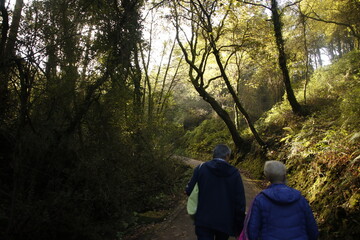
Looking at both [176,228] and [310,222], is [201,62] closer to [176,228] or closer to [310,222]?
[176,228]

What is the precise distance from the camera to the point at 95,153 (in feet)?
19.0

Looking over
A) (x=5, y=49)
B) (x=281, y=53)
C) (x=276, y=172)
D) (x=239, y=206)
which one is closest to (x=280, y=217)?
(x=276, y=172)

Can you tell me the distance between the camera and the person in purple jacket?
8.19 feet

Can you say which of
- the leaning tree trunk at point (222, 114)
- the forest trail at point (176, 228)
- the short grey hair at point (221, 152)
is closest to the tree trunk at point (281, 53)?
the leaning tree trunk at point (222, 114)

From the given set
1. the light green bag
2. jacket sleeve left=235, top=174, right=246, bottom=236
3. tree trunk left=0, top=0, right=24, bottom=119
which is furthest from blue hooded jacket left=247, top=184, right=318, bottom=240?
tree trunk left=0, top=0, right=24, bottom=119

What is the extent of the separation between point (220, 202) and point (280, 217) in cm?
77

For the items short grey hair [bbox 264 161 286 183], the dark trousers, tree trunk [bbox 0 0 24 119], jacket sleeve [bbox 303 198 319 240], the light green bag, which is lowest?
the dark trousers

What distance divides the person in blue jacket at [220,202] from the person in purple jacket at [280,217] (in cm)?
52

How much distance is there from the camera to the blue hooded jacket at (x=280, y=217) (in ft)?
8.19

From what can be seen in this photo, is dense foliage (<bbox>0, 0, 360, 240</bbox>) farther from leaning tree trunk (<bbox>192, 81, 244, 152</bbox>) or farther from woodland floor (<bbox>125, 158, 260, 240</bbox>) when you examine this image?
leaning tree trunk (<bbox>192, 81, 244, 152</bbox>)

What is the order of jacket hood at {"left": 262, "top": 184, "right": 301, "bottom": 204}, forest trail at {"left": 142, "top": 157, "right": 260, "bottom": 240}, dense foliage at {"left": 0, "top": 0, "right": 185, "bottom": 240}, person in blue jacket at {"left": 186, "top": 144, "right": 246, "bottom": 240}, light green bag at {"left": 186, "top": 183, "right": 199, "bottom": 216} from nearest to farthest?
jacket hood at {"left": 262, "top": 184, "right": 301, "bottom": 204} < person in blue jacket at {"left": 186, "top": 144, "right": 246, "bottom": 240} < light green bag at {"left": 186, "top": 183, "right": 199, "bottom": 216} < dense foliage at {"left": 0, "top": 0, "right": 185, "bottom": 240} < forest trail at {"left": 142, "top": 157, "right": 260, "bottom": 240}

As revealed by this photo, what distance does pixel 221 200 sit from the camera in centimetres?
310

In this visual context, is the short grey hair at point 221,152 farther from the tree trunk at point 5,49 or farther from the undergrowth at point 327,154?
the tree trunk at point 5,49

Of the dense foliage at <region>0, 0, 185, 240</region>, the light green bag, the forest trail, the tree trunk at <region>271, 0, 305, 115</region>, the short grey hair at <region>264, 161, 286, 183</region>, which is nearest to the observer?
the short grey hair at <region>264, 161, 286, 183</region>
